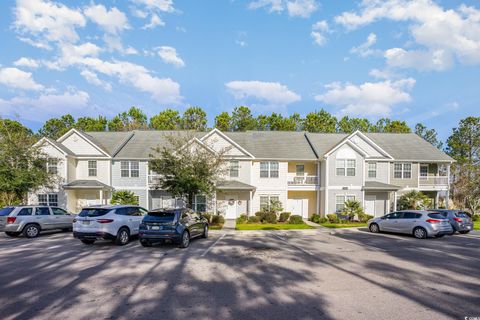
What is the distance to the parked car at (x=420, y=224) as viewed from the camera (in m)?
16.9

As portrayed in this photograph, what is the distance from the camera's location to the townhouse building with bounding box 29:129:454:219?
86.2 ft

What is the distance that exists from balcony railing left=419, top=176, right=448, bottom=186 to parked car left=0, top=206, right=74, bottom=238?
30.8 metres

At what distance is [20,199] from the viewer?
24.1m

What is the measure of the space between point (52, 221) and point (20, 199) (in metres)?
9.01

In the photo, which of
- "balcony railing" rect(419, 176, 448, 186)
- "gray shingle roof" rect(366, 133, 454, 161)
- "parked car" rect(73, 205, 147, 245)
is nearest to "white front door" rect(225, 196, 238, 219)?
"parked car" rect(73, 205, 147, 245)

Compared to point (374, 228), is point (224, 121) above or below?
above

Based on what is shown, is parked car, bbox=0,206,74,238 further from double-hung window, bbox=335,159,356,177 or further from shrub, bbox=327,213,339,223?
double-hung window, bbox=335,159,356,177

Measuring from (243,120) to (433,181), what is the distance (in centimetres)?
3735

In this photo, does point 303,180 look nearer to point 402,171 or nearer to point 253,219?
point 253,219

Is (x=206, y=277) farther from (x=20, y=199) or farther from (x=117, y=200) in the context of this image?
(x=20, y=199)

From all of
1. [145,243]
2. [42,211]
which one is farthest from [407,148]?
[42,211]

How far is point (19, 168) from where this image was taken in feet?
74.3

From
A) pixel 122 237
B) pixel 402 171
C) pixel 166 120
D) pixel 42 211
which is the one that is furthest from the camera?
pixel 166 120

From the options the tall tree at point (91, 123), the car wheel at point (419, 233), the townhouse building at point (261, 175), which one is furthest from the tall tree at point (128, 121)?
the car wheel at point (419, 233)
